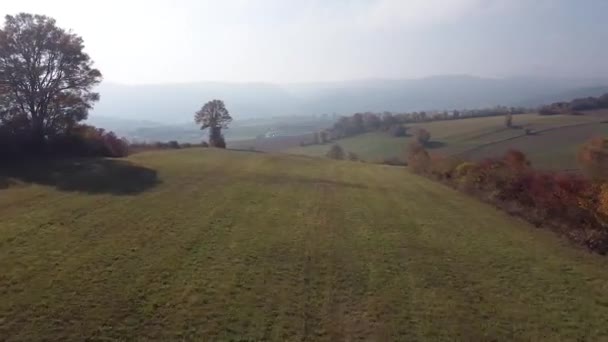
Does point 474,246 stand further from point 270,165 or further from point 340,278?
point 270,165

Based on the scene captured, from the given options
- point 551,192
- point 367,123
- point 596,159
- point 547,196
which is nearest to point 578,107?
point 367,123

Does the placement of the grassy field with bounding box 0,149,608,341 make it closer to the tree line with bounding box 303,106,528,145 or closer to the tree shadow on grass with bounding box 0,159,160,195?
the tree shadow on grass with bounding box 0,159,160,195

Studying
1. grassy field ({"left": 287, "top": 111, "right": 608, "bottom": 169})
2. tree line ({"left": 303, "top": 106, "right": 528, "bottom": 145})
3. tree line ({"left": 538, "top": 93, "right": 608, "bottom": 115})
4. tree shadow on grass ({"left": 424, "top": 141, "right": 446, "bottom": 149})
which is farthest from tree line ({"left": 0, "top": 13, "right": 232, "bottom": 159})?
tree line ({"left": 538, "top": 93, "right": 608, "bottom": 115})

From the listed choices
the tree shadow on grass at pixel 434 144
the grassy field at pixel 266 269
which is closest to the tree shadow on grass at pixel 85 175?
the grassy field at pixel 266 269

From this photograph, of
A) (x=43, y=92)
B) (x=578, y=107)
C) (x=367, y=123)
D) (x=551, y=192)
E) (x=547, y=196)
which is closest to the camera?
(x=547, y=196)

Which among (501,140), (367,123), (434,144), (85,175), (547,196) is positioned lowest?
(434,144)

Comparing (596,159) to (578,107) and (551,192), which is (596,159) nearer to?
(551,192)
